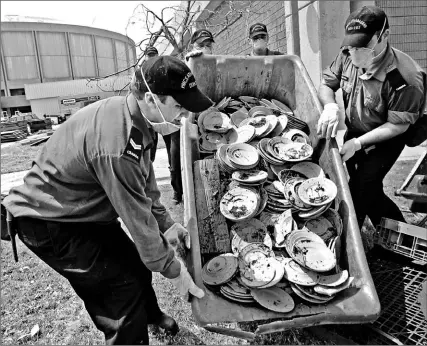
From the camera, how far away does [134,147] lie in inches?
64.2

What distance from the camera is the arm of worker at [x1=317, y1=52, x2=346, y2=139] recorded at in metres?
2.72

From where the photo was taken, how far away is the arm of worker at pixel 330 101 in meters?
2.72

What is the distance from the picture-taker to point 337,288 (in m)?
2.04

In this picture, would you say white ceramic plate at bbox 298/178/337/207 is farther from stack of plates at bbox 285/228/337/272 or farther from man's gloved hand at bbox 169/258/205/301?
man's gloved hand at bbox 169/258/205/301

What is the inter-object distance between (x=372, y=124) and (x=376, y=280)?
1208 mm

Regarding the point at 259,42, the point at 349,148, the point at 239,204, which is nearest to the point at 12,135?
the point at 259,42

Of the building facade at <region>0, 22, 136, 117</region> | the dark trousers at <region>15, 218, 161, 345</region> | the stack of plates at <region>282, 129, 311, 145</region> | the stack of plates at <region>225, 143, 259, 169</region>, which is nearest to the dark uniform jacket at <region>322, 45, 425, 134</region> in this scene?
the stack of plates at <region>282, 129, 311, 145</region>

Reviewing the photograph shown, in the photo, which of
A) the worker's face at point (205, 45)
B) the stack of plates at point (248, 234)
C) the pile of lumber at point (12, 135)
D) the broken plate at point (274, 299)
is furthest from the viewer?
the pile of lumber at point (12, 135)

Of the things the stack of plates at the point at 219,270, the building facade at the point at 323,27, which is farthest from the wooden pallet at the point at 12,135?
the stack of plates at the point at 219,270

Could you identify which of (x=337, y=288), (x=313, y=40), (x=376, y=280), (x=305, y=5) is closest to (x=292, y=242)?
(x=337, y=288)

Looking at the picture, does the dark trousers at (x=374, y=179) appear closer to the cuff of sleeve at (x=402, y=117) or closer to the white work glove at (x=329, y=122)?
the cuff of sleeve at (x=402, y=117)

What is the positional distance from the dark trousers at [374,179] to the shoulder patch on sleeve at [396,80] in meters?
0.48

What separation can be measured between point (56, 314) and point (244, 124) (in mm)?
2303

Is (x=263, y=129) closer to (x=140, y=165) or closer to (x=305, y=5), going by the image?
(x=140, y=165)
